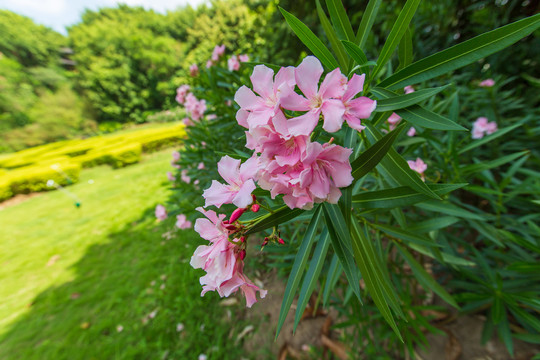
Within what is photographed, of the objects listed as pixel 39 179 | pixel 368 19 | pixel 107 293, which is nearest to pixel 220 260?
pixel 368 19

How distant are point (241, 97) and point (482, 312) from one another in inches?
80.0

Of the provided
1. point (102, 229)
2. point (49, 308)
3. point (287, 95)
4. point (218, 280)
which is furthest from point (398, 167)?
point (102, 229)

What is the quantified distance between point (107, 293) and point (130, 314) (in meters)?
0.62

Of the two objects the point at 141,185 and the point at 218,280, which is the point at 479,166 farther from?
the point at 141,185

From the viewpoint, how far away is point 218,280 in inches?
17.8

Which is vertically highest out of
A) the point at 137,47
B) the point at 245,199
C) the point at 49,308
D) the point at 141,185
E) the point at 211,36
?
the point at 211,36

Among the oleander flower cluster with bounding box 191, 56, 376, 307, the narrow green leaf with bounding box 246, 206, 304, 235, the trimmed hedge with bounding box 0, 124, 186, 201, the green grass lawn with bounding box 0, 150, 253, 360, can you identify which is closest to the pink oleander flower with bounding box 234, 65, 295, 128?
the oleander flower cluster with bounding box 191, 56, 376, 307

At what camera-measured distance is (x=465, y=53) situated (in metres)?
0.44

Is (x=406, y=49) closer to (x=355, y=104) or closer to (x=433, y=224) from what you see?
(x=355, y=104)

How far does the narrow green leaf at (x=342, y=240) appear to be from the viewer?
0.50 metres

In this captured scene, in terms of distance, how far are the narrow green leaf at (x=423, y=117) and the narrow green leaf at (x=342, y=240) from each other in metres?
0.25

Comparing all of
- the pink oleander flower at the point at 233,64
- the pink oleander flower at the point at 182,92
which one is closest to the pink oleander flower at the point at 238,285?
the pink oleander flower at the point at 233,64

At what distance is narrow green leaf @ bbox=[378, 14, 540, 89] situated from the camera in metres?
0.41

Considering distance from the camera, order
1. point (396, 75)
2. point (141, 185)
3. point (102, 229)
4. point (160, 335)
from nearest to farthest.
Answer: point (396, 75)
point (160, 335)
point (102, 229)
point (141, 185)
